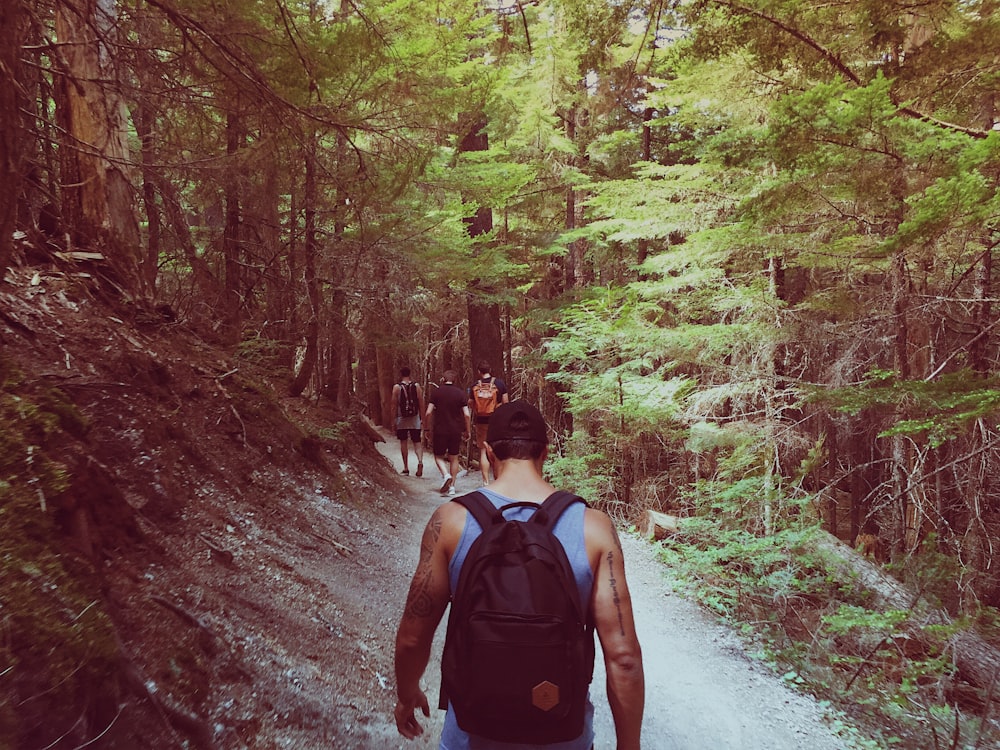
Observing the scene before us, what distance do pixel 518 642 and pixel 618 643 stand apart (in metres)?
0.43

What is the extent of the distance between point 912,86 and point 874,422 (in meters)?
8.92

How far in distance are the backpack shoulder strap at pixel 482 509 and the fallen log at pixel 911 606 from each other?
13.7ft

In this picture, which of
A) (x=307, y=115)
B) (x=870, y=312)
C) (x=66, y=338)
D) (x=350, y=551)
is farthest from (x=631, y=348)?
(x=66, y=338)

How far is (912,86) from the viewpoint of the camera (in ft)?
17.6

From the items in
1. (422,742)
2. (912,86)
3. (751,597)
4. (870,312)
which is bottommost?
(751,597)

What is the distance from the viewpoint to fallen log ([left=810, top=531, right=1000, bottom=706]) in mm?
4938

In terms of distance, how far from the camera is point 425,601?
6.51ft

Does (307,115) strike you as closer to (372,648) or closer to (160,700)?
(160,700)

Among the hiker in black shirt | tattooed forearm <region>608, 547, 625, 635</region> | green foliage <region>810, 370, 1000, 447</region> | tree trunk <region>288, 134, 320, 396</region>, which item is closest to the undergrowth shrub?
green foliage <region>810, 370, 1000, 447</region>

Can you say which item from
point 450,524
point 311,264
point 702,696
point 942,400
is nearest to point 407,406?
point 311,264

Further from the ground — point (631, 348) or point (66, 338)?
point (66, 338)

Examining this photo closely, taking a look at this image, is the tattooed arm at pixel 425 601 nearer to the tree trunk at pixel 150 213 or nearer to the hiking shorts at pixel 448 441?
the tree trunk at pixel 150 213

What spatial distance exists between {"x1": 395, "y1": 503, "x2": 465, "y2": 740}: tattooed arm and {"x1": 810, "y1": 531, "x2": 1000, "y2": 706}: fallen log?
13.6 ft

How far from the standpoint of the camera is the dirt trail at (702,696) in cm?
382
